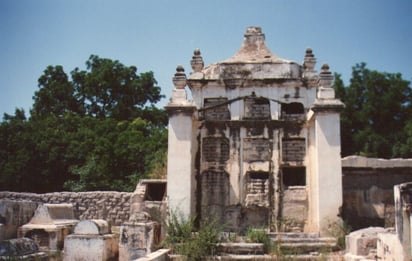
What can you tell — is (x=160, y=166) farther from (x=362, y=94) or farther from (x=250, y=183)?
(x=362, y=94)

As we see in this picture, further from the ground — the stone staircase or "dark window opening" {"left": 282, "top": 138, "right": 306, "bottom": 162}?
"dark window opening" {"left": 282, "top": 138, "right": 306, "bottom": 162}

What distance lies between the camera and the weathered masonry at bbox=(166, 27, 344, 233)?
12984 mm

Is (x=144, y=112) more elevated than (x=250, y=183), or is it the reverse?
(x=144, y=112)

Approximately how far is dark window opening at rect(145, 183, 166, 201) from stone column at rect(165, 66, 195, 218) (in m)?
1.66

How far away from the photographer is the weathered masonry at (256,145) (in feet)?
42.6

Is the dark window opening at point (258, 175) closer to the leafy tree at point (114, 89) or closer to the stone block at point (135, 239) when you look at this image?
the stone block at point (135, 239)

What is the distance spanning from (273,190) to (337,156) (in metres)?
2.22

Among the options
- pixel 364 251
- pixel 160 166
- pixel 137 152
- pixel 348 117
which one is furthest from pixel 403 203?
pixel 348 117

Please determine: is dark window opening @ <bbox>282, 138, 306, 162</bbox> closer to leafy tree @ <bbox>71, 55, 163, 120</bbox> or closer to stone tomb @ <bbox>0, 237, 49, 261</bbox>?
stone tomb @ <bbox>0, 237, 49, 261</bbox>

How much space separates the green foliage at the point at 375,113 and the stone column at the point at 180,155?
1881 cm

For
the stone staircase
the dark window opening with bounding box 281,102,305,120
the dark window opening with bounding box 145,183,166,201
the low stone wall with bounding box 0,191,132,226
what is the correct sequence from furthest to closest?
the low stone wall with bounding box 0,191,132,226
the dark window opening with bounding box 145,183,166,201
the dark window opening with bounding box 281,102,305,120
the stone staircase

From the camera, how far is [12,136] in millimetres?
26641

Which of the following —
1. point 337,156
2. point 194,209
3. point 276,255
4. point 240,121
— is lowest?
point 276,255

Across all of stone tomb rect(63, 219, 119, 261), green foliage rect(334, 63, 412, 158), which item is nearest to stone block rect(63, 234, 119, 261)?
stone tomb rect(63, 219, 119, 261)
